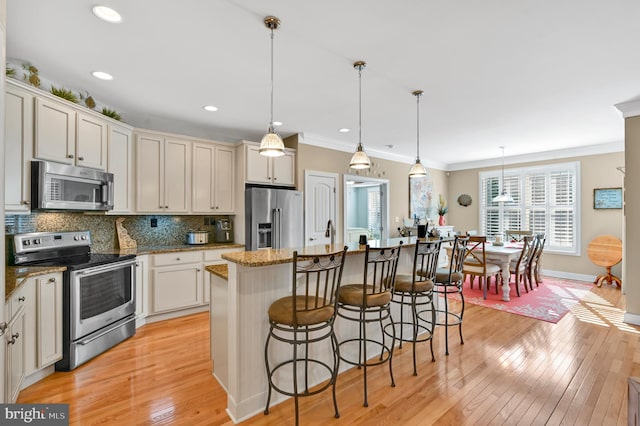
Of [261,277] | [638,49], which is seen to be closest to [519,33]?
[638,49]

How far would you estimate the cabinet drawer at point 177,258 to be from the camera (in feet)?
11.9

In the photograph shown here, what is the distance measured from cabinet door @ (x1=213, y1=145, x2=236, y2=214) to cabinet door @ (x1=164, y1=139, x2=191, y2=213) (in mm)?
383

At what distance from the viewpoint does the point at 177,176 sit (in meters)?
4.00

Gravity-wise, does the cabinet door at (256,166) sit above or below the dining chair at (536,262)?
above

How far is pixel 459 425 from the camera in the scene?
1.90m

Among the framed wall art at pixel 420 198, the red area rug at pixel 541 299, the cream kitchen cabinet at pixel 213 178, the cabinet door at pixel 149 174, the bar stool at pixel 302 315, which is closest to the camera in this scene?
the bar stool at pixel 302 315

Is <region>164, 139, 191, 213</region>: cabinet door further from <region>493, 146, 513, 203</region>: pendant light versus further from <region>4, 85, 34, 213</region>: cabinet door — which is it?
<region>493, 146, 513, 203</region>: pendant light

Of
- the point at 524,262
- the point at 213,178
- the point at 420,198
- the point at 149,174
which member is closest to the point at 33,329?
the point at 149,174

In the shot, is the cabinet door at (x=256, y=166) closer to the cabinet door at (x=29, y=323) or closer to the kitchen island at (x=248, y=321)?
the kitchen island at (x=248, y=321)

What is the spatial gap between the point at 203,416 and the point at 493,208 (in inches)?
289

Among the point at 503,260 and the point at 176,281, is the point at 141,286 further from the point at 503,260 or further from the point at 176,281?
the point at 503,260

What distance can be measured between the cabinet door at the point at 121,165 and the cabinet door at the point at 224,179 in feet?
3.45

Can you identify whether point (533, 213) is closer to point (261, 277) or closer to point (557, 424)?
point (557, 424)

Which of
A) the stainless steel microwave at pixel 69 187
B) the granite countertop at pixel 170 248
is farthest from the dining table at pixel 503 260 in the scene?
the stainless steel microwave at pixel 69 187
